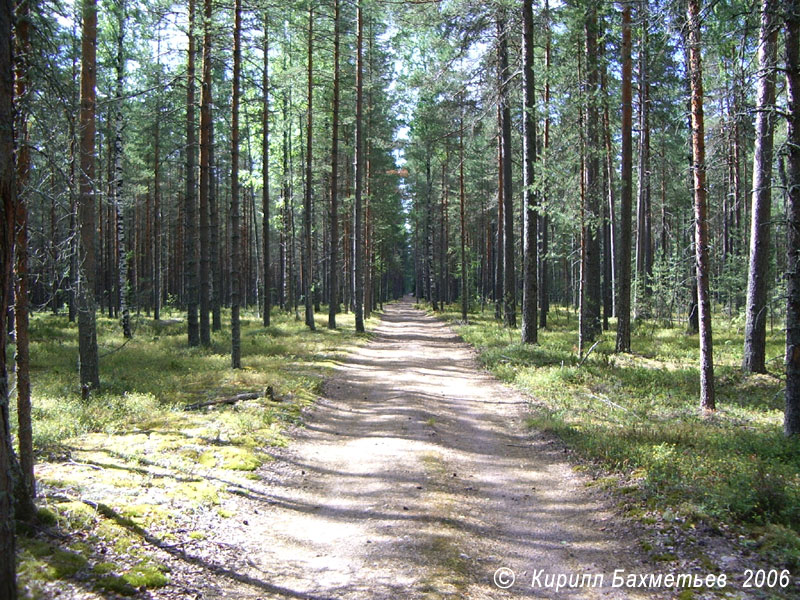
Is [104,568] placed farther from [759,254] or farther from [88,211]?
[759,254]

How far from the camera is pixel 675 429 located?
8.03 meters

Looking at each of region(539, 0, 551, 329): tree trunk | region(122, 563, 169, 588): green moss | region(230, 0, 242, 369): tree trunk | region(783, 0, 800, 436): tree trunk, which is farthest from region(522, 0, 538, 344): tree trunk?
region(122, 563, 169, 588): green moss

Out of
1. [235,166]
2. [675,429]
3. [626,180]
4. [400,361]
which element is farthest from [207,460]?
[626,180]

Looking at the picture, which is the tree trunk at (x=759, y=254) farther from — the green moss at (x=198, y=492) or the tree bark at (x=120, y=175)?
the tree bark at (x=120, y=175)

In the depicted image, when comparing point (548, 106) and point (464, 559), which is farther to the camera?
point (548, 106)

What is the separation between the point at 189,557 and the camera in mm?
4535

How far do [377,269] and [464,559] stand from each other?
41646 millimetres

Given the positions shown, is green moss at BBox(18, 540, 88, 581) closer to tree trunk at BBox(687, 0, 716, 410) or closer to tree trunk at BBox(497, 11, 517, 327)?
tree trunk at BBox(687, 0, 716, 410)

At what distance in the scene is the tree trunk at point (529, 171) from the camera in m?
15.8

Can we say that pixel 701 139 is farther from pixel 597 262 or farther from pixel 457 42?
pixel 457 42

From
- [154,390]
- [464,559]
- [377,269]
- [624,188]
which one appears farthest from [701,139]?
[377,269]
